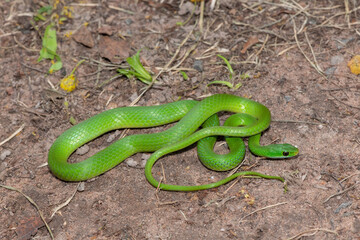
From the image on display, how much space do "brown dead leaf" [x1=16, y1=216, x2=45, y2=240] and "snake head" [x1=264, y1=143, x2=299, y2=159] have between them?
10.7 ft

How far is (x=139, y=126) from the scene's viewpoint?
6.05 m

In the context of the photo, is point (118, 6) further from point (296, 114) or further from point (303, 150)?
point (303, 150)

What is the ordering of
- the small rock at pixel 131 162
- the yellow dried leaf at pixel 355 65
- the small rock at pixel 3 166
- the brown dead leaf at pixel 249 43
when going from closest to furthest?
the small rock at pixel 131 162
the small rock at pixel 3 166
the yellow dried leaf at pixel 355 65
the brown dead leaf at pixel 249 43

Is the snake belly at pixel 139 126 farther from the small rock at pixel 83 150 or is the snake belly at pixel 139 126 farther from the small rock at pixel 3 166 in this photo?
the small rock at pixel 3 166

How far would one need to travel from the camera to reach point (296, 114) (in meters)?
6.05

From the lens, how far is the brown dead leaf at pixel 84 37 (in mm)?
7344

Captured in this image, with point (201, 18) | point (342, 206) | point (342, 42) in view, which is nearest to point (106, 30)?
point (201, 18)

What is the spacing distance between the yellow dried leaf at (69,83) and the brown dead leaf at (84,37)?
34.1 inches

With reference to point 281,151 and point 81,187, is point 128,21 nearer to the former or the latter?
point 81,187

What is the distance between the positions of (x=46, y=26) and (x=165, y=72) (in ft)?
9.10

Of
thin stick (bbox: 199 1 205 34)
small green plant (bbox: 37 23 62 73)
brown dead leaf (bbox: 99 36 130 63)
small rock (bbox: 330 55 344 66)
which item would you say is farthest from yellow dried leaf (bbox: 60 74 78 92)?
small rock (bbox: 330 55 344 66)

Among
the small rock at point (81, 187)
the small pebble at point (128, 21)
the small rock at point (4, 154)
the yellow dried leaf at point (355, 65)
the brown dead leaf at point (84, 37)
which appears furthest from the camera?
the small pebble at point (128, 21)

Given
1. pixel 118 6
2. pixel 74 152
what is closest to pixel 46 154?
pixel 74 152

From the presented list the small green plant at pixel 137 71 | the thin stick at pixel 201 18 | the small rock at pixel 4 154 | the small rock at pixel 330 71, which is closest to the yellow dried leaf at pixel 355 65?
the small rock at pixel 330 71
